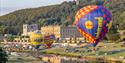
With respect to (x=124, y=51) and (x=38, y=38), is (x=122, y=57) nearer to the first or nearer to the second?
(x=124, y=51)

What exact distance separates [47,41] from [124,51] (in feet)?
103

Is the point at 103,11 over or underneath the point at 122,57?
over

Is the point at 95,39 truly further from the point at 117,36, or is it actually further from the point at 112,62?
the point at 117,36

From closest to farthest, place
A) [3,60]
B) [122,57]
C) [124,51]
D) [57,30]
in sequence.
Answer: [3,60] → [122,57] → [124,51] → [57,30]

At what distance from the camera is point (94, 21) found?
75.6 metres

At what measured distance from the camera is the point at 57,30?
567ft

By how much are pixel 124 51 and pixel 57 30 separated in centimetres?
9320

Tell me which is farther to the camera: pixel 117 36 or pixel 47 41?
pixel 117 36

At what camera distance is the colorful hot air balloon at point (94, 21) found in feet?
245

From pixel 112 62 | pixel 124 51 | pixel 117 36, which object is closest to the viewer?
pixel 112 62

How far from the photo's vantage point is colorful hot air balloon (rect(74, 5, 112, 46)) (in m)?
74.6

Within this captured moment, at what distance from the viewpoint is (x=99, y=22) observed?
75438 mm

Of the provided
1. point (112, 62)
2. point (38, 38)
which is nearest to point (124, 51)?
point (112, 62)

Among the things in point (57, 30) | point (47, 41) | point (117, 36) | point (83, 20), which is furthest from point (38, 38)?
point (57, 30)
